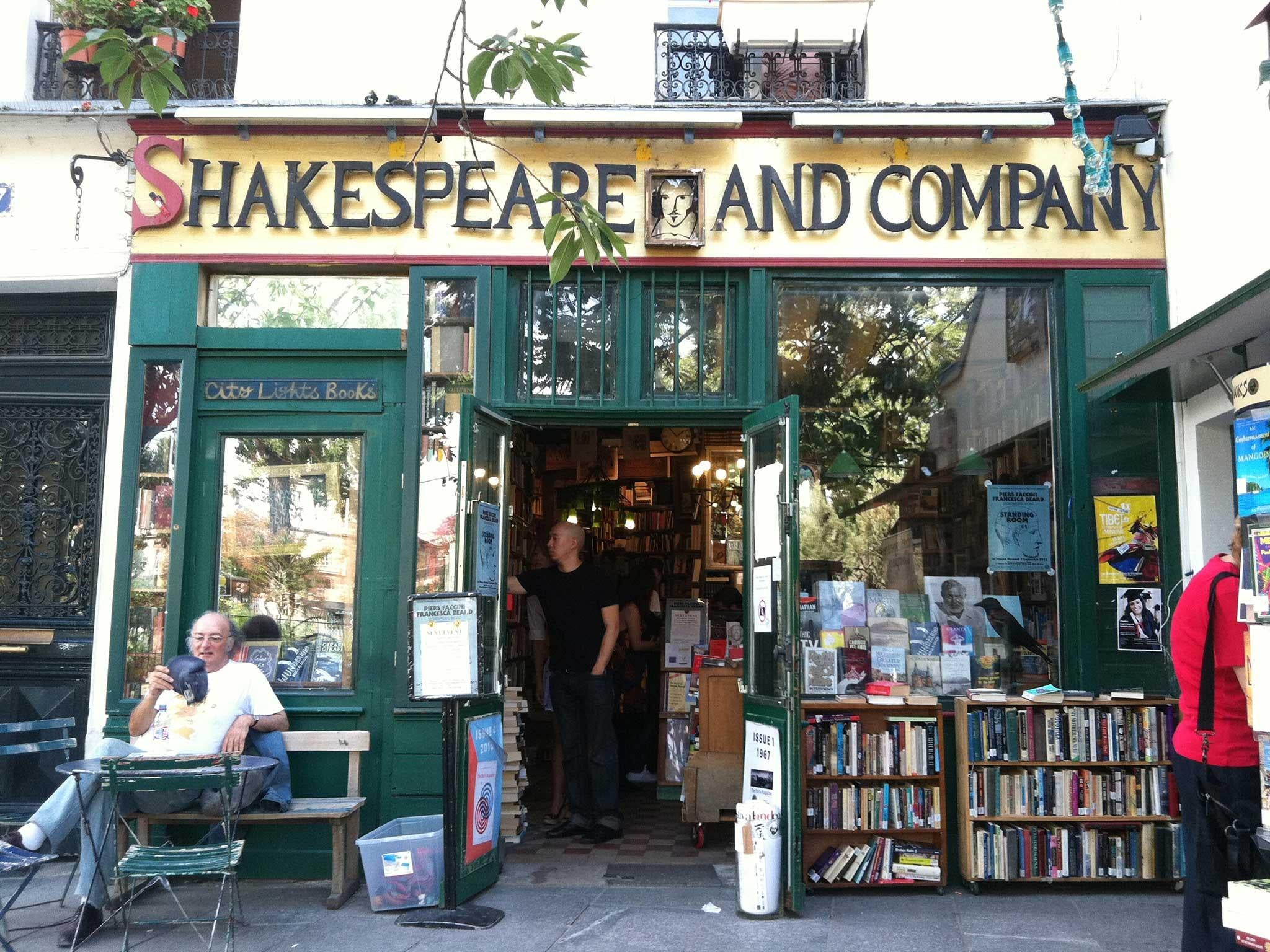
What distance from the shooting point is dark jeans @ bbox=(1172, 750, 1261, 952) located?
14.2 ft

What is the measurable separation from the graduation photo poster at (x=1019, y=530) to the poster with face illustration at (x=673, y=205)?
92.5 inches

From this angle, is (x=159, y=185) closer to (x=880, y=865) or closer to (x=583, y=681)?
(x=583, y=681)

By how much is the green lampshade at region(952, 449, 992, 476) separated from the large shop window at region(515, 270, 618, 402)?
6.99 ft

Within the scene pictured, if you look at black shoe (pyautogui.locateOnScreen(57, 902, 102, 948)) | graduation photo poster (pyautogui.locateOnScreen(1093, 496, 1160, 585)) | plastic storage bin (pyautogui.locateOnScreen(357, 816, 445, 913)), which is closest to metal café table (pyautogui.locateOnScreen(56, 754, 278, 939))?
black shoe (pyautogui.locateOnScreen(57, 902, 102, 948))

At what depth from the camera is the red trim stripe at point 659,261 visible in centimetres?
674

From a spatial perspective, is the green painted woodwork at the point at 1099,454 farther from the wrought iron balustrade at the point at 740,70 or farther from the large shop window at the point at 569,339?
the large shop window at the point at 569,339

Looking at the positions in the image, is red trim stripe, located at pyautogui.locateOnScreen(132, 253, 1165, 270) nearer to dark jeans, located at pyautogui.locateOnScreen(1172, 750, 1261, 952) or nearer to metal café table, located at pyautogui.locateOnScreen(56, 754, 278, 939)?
metal café table, located at pyautogui.locateOnScreen(56, 754, 278, 939)

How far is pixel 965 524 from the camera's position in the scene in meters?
6.75

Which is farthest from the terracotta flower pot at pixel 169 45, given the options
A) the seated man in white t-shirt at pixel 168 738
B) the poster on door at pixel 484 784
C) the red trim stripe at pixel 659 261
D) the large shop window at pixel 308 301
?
the poster on door at pixel 484 784

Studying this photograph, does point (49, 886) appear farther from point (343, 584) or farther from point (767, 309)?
point (767, 309)

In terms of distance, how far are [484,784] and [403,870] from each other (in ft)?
1.90

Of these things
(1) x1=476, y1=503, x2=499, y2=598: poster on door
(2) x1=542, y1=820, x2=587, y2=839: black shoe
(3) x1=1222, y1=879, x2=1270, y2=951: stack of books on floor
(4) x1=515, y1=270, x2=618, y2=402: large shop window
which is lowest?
(2) x1=542, y1=820, x2=587, y2=839: black shoe

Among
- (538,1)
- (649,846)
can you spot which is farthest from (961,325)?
(649,846)

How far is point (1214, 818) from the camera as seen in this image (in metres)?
4.38
